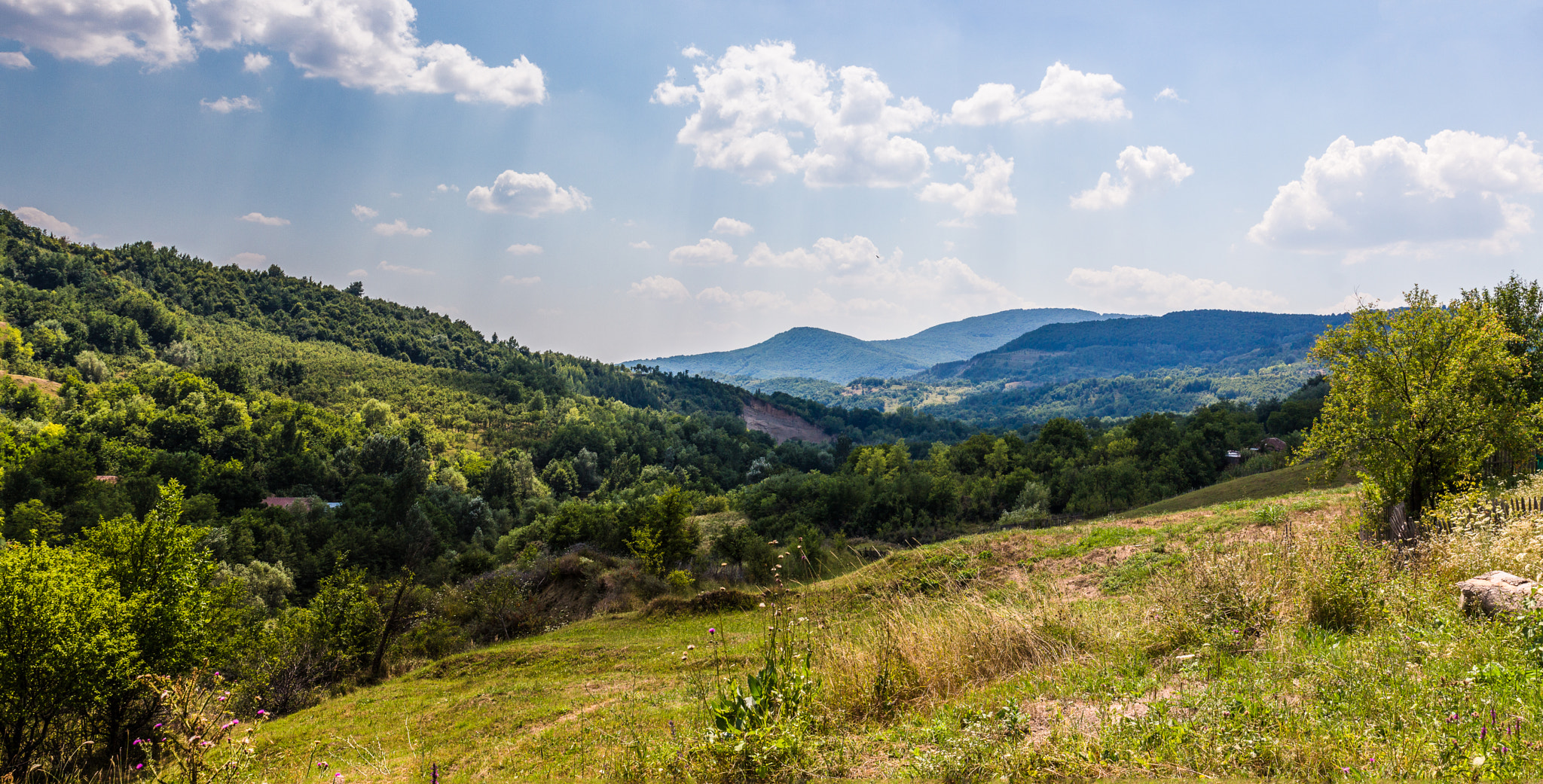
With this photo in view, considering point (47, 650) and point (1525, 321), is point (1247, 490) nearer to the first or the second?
point (1525, 321)

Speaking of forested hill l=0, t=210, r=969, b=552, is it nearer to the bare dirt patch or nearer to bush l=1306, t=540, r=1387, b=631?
the bare dirt patch

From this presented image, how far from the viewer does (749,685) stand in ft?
15.5

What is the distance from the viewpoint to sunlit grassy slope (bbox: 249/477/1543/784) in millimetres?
3705

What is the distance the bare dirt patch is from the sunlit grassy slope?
14409cm

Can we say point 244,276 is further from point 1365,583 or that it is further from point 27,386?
point 1365,583

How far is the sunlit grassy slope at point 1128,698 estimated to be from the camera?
3705 mm

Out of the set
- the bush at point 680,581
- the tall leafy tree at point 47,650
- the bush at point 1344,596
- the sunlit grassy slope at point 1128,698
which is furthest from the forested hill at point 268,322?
the bush at point 1344,596

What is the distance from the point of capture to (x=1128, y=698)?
480 centimetres

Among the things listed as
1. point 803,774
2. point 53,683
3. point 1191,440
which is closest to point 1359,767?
point 803,774

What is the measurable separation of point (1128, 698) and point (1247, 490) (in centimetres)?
3054

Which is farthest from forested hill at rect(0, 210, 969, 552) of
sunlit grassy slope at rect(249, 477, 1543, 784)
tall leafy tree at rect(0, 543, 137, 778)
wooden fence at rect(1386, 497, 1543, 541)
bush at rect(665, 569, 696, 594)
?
wooden fence at rect(1386, 497, 1543, 541)

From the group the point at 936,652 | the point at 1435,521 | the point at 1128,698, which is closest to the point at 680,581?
the point at 936,652

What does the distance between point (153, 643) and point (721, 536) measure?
1087 inches

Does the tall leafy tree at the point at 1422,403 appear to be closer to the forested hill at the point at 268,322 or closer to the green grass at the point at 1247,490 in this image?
the green grass at the point at 1247,490
